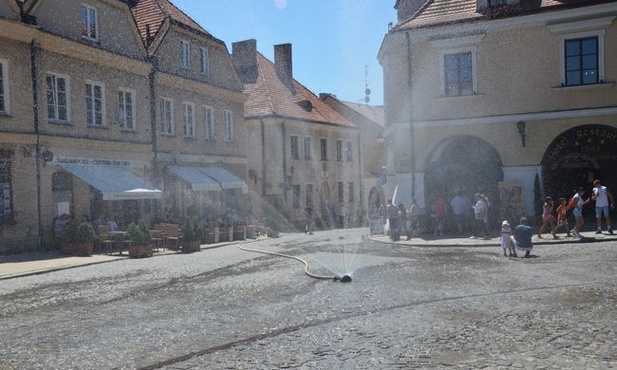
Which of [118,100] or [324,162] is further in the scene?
[324,162]

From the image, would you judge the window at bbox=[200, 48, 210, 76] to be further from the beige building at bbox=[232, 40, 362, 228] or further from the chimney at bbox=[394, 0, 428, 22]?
the chimney at bbox=[394, 0, 428, 22]

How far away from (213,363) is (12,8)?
1779cm

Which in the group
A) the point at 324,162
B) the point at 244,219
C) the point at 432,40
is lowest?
the point at 244,219

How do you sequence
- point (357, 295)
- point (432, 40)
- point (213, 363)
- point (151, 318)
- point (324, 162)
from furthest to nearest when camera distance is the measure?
point (324, 162) → point (432, 40) → point (357, 295) → point (151, 318) → point (213, 363)

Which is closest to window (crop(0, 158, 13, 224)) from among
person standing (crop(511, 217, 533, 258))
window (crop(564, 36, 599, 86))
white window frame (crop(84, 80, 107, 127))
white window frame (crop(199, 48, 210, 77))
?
white window frame (crop(84, 80, 107, 127))

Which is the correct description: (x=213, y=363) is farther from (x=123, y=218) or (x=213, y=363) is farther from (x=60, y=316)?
(x=123, y=218)

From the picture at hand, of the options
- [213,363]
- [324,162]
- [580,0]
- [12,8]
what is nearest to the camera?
[213,363]

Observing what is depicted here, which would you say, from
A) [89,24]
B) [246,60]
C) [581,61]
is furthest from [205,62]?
[581,61]

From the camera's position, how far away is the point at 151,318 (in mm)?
9523

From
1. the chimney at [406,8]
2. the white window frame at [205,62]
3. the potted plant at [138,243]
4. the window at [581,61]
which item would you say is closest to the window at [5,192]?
the potted plant at [138,243]

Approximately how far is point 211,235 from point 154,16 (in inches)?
448

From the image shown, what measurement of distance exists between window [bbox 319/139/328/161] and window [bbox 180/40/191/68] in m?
16.2

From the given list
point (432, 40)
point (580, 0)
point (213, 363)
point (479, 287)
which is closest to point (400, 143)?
point (432, 40)

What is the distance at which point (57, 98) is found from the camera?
73.3 feet
